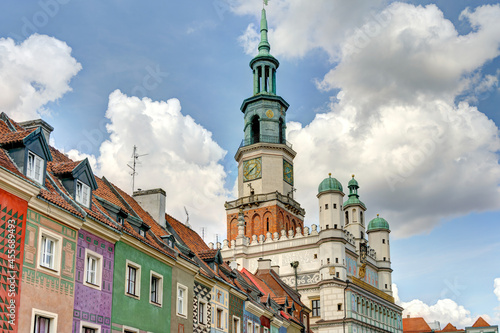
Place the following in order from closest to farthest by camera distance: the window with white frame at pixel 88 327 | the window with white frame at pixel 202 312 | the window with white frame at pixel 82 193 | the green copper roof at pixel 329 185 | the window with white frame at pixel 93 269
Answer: the window with white frame at pixel 88 327 < the window with white frame at pixel 93 269 < the window with white frame at pixel 82 193 < the window with white frame at pixel 202 312 < the green copper roof at pixel 329 185

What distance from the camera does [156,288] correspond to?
2761 cm

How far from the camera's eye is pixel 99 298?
75.3 ft

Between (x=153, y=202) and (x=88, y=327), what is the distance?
42.2 feet

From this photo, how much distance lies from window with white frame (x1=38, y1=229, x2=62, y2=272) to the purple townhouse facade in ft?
3.73

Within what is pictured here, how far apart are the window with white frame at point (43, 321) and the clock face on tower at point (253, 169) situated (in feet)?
220

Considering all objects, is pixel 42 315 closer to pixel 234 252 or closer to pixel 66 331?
pixel 66 331

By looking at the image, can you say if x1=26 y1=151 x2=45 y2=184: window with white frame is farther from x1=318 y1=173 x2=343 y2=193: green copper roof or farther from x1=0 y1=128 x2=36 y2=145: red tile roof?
x1=318 y1=173 x2=343 y2=193: green copper roof

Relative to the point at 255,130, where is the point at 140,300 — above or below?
below

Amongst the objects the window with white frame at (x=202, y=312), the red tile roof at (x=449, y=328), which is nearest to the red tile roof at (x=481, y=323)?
the red tile roof at (x=449, y=328)

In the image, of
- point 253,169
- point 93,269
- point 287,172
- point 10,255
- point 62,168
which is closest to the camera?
point 10,255

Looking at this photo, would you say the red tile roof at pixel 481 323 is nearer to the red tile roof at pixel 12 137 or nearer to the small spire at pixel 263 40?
the small spire at pixel 263 40

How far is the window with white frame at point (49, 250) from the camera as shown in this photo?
20.2m

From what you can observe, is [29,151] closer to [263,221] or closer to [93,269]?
[93,269]

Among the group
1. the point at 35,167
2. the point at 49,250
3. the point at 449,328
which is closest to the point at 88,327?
the point at 49,250
